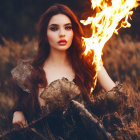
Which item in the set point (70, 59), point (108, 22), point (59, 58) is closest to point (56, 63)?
point (59, 58)

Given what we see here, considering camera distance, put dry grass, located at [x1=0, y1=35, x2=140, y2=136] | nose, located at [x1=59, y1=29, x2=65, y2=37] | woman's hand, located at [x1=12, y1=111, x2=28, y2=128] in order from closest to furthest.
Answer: nose, located at [x1=59, y1=29, x2=65, y2=37] < woman's hand, located at [x1=12, y1=111, x2=28, y2=128] < dry grass, located at [x1=0, y1=35, x2=140, y2=136]

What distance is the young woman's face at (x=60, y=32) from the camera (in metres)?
3.97

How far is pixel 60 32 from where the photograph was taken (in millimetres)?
3947

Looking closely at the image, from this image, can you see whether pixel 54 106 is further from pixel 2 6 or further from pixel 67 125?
pixel 2 6

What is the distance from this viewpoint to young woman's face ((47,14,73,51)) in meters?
3.97

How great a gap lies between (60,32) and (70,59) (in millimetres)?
359

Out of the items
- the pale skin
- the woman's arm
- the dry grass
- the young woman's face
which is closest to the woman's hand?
the pale skin

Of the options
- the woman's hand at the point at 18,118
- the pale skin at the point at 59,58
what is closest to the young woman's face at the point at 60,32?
the pale skin at the point at 59,58

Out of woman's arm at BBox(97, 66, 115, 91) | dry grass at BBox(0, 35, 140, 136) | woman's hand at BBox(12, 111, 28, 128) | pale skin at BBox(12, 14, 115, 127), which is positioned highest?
dry grass at BBox(0, 35, 140, 136)

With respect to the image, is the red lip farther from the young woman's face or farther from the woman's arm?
the woman's arm

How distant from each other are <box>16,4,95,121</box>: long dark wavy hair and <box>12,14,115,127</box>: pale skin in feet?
0.16

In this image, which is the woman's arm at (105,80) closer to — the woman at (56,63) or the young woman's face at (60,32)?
the woman at (56,63)

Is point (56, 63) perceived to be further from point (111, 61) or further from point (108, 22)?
point (111, 61)

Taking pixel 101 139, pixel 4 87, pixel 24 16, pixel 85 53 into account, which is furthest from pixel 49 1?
pixel 101 139
